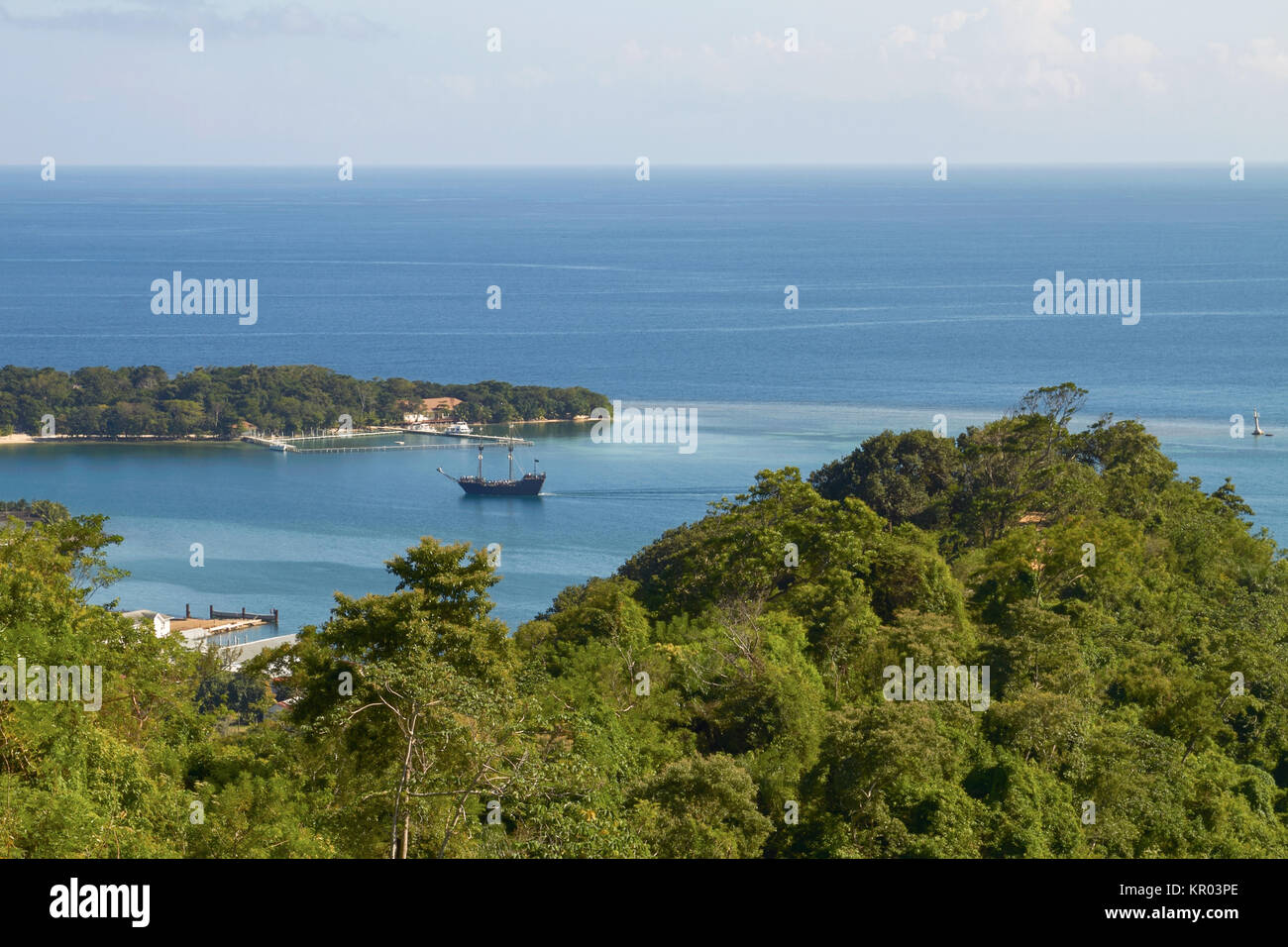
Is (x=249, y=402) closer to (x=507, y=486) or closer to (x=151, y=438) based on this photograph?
(x=151, y=438)

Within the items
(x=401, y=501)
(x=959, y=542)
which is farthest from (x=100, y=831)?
(x=401, y=501)

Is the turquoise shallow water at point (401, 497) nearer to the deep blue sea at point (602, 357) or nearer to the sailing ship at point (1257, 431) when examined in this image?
the deep blue sea at point (602, 357)

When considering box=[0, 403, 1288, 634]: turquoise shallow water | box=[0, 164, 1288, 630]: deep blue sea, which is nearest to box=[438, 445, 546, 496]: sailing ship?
box=[0, 403, 1288, 634]: turquoise shallow water

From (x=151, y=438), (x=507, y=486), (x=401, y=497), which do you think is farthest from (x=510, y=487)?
(x=151, y=438)

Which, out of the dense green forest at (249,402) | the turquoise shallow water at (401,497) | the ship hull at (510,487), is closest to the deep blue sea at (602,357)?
the turquoise shallow water at (401,497)
